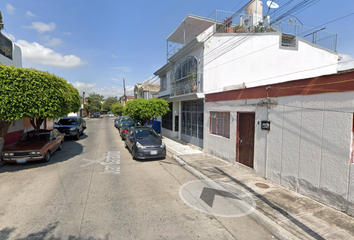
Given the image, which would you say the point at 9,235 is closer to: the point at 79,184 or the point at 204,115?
the point at 79,184

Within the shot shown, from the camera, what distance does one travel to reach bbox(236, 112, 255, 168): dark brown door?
276 inches

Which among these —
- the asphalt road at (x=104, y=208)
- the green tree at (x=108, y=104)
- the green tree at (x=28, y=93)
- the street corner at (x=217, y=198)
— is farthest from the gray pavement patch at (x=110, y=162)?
the green tree at (x=108, y=104)

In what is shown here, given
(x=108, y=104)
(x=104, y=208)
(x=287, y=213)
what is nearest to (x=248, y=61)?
(x=287, y=213)

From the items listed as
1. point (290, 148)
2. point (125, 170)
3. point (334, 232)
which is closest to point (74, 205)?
point (125, 170)

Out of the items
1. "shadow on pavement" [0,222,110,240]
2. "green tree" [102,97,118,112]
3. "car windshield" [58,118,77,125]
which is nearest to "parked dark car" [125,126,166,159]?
"shadow on pavement" [0,222,110,240]

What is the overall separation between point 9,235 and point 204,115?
28.4ft

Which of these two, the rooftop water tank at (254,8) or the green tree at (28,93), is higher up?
the rooftop water tank at (254,8)

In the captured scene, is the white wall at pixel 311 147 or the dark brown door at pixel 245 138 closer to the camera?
the white wall at pixel 311 147

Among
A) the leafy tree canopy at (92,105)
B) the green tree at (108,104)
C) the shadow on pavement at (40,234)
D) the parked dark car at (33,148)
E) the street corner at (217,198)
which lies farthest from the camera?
the green tree at (108,104)

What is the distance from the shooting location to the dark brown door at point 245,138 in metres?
7.01

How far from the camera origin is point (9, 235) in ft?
11.1

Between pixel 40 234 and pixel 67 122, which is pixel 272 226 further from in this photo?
pixel 67 122

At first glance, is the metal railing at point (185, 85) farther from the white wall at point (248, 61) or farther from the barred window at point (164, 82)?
the barred window at point (164, 82)

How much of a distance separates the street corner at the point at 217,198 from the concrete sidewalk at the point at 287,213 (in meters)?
0.25
